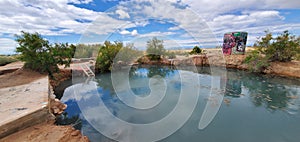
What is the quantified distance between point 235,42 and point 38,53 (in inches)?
602

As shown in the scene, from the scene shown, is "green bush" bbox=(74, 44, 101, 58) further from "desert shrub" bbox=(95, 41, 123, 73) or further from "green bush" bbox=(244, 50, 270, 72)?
"green bush" bbox=(244, 50, 270, 72)

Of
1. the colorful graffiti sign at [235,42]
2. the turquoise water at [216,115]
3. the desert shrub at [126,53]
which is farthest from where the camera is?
the colorful graffiti sign at [235,42]

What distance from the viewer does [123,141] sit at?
302cm

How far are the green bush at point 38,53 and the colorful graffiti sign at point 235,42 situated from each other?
14.1m

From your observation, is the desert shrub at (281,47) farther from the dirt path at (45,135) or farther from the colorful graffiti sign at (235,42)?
the dirt path at (45,135)

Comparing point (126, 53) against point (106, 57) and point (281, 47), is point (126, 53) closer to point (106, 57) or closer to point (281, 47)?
point (106, 57)

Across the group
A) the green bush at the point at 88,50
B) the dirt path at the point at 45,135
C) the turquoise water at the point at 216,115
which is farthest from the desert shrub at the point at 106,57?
the dirt path at the point at 45,135

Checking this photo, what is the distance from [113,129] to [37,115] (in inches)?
66.3

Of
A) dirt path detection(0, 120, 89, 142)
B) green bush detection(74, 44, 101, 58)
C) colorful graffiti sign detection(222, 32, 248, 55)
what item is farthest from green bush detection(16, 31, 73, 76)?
colorful graffiti sign detection(222, 32, 248, 55)

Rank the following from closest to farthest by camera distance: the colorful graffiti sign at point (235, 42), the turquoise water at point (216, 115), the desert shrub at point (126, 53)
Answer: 1. the turquoise water at point (216, 115)
2. the desert shrub at point (126, 53)
3. the colorful graffiti sign at point (235, 42)

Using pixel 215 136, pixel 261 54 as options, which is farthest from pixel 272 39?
pixel 215 136

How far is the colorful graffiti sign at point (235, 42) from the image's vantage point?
12891 millimetres

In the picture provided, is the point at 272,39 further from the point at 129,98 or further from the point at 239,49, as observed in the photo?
the point at 129,98

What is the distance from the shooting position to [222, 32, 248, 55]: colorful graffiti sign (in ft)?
42.3
